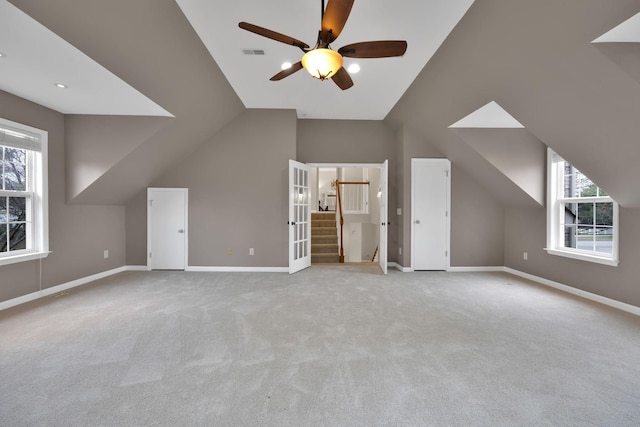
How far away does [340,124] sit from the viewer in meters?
5.40

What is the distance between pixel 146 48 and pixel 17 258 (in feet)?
9.52

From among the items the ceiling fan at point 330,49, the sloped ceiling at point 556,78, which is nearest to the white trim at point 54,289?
the ceiling fan at point 330,49

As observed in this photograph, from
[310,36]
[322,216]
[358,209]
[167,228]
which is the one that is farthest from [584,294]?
[167,228]

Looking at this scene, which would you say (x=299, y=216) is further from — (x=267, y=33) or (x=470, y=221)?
(x=267, y=33)

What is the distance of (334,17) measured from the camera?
6.00ft

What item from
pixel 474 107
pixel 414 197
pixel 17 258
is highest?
pixel 474 107

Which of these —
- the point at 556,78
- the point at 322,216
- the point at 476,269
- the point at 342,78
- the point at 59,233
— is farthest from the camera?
the point at 322,216

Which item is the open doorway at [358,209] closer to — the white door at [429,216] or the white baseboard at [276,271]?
the white door at [429,216]

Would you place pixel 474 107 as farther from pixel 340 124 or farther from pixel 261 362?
pixel 261 362

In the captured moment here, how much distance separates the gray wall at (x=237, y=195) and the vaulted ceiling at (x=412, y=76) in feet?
1.71

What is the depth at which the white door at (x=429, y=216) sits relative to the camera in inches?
198

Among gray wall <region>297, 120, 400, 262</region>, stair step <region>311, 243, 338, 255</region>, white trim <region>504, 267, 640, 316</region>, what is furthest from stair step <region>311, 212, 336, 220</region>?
white trim <region>504, 267, 640, 316</region>

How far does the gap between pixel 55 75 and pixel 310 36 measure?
2.61m

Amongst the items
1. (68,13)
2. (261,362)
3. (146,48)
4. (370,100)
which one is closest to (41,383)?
(261,362)
